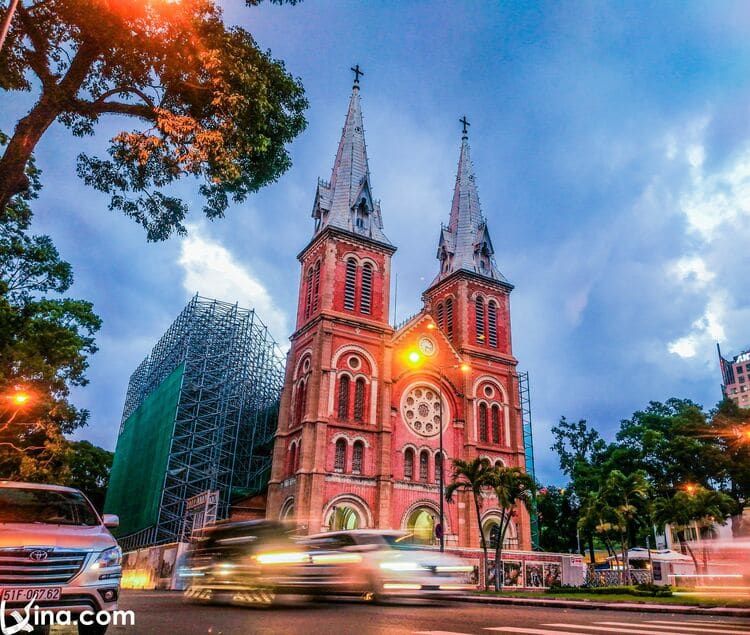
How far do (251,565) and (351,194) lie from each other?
117 feet

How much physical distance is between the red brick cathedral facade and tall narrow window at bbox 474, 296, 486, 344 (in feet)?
0.37

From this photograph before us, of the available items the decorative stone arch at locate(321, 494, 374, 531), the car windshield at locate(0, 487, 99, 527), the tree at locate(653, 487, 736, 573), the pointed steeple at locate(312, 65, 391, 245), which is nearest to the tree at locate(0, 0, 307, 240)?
the car windshield at locate(0, 487, 99, 527)

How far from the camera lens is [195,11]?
1192 cm

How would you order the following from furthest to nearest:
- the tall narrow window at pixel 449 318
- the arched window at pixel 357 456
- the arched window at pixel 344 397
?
1. the tall narrow window at pixel 449 318
2. the arched window at pixel 344 397
3. the arched window at pixel 357 456

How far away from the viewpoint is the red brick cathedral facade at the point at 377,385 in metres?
34.1

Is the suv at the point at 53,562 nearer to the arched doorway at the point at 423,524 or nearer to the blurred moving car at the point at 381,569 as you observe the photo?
the blurred moving car at the point at 381,569

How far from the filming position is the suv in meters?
5.24

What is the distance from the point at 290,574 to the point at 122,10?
11589 millimetres

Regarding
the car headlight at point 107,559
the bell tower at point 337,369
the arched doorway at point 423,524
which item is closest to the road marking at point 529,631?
the car headlight at point 107,559

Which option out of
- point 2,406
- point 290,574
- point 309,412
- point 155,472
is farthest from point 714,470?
point 2,406

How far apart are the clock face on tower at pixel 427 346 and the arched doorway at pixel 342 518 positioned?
40.6ft

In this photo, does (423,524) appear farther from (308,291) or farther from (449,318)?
(308,291)

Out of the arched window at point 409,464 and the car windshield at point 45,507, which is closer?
the car windshield at point 45,507

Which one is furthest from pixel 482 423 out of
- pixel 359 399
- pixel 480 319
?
pixel 359 399
